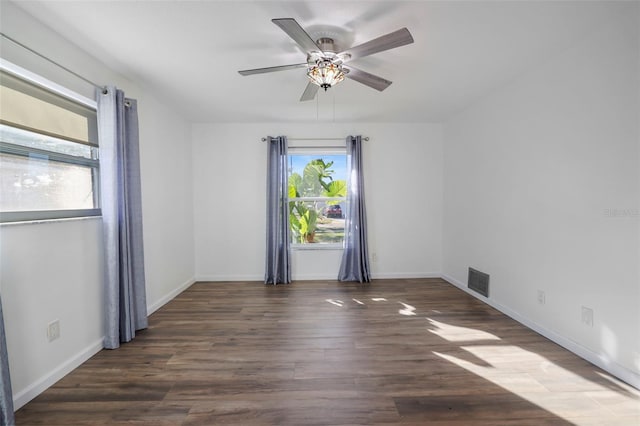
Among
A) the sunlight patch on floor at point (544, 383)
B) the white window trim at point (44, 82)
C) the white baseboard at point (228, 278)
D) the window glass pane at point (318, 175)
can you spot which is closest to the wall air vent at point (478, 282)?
the sunlight patch on floor at point (544, 383)

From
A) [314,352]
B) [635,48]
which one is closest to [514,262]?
[635,48]

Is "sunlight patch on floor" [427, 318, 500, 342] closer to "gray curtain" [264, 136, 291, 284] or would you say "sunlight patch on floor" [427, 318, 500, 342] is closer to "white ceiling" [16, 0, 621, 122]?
"gray curtain" [264, 136, 291, 284]

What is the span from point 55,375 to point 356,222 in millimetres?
3393

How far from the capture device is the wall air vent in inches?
123

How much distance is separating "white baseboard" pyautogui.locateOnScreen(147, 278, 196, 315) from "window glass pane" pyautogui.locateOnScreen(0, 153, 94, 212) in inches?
52.8

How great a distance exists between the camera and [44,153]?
5.87ft

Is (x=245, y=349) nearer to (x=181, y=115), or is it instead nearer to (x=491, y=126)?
(x=181, y=115)

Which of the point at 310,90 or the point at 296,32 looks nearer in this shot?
the point at 296,32

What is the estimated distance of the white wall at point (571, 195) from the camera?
176cm

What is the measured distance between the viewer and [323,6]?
163 cm

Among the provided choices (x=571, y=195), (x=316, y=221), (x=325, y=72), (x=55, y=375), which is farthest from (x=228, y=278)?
(x=571, y=195)

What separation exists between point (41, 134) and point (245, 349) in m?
2.13

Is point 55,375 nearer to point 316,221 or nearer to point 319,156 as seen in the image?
point 316,221

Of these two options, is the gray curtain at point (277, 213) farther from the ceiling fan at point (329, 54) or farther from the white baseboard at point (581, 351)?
the white baseboard at point (581, 351)
